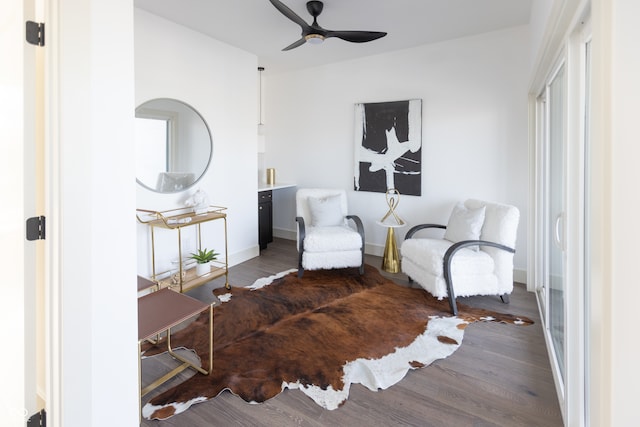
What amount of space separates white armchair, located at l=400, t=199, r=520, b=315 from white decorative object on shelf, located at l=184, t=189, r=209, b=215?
89.5 inches

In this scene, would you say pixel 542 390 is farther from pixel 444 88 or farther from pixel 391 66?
pixel 391 66

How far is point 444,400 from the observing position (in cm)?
194

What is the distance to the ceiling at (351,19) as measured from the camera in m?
3.06

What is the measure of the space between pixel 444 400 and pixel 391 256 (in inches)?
89.6

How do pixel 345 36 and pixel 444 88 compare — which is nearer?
pixel 345 36

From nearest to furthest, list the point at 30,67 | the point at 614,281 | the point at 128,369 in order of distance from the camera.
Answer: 1. the point at 614,281
2. the point at 30,67
3. the point at 128,369

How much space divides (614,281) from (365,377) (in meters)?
1.65

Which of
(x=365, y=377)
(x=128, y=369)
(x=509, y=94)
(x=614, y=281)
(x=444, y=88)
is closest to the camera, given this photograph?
(x=614, y=281)

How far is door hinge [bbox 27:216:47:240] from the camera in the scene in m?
1.27

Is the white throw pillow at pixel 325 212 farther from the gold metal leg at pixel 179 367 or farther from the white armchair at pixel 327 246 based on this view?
the gold metal leg at pixel 179 367

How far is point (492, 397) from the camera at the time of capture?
1959mm

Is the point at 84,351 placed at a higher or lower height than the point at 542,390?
higher
